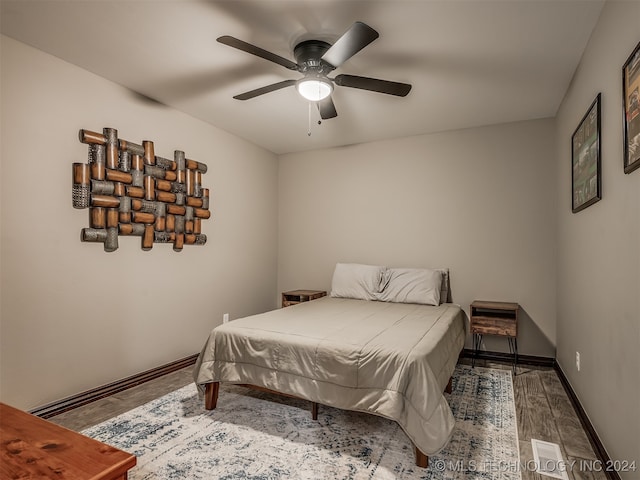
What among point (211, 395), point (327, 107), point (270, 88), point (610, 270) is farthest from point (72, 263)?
point (610, 270)

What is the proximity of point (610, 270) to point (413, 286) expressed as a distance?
208 centimetres

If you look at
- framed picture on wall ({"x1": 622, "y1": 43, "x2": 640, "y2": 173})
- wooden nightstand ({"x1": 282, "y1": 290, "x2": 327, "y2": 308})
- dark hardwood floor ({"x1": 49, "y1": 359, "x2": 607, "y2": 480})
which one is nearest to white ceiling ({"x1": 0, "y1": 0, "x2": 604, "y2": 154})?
framed picture on wall ({"x1": 622, "y1": 43, "x2": 640, "y2": 173})

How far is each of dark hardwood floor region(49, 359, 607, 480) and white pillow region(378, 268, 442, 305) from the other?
41.5 inches

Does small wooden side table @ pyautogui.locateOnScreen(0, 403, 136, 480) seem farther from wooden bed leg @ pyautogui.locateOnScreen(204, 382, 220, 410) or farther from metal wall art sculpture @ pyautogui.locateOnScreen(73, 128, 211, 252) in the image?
metal wall art sculpture @ pyautogui.locateOnScreen(73, 128, 211, 252)

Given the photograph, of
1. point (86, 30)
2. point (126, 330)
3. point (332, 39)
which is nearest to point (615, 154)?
point (332, 39)

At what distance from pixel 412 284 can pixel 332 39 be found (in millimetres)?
2510

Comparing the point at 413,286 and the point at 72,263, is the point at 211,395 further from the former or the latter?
the point at 413,286

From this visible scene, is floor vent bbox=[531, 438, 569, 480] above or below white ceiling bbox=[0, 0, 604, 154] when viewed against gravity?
below

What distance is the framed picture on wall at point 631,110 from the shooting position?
4.92 feet

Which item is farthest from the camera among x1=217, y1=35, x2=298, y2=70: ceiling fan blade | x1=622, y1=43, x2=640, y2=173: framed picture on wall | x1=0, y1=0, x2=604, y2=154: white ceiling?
x1=0, y1=0, x2=604, y2=154: white ceiling

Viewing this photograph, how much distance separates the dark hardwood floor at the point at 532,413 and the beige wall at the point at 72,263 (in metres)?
0.23

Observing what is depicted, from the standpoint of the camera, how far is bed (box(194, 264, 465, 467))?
1.89 meters

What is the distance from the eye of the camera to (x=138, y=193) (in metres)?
3.08

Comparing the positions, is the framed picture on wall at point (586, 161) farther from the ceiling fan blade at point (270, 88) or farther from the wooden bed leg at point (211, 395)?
the wooden bed leg at point (211, 395)
